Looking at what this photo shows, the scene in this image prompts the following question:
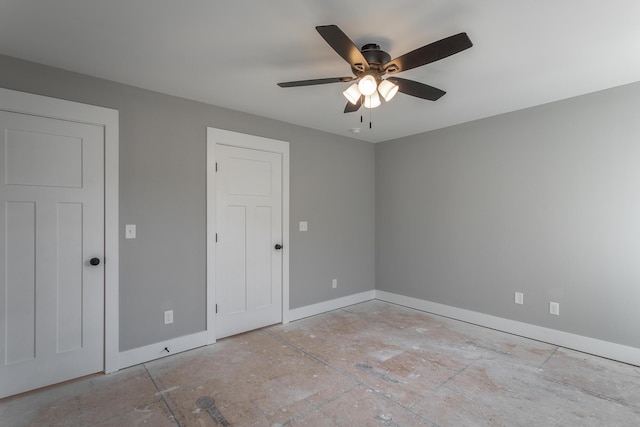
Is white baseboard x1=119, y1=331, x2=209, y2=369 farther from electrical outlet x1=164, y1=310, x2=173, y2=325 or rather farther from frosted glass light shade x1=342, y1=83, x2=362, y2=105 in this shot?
frosted glass light shade x1=342, y1=83, x2=362, y2=105

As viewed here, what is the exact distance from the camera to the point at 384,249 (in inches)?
184

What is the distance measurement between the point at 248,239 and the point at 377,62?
7.43 feet

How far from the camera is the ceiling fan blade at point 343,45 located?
1507mm

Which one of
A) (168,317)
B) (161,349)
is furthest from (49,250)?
(161,349)

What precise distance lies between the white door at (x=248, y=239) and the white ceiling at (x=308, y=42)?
0.78 meters

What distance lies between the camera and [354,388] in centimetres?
234

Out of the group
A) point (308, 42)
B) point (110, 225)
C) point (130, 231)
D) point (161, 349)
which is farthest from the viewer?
point (161, 349)

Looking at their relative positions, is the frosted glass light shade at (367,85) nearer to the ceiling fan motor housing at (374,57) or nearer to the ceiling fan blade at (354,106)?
the ceiling fan motor housing at (374,57)

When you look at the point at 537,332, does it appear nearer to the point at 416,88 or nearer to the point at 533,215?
the point at 533,215

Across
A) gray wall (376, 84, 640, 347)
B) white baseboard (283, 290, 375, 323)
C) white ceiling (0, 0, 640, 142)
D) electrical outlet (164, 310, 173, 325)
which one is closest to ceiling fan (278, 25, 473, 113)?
white ceiling (0, 0, 640, 142)

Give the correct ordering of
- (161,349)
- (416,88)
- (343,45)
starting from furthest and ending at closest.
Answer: (161,349) → (416,88) → (343,45)

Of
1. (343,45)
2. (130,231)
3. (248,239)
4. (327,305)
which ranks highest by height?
(343,45)

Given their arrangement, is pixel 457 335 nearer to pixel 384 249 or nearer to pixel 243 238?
pixel 384 249

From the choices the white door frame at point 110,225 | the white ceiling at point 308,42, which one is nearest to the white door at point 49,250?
the white door frame at point 110,225
